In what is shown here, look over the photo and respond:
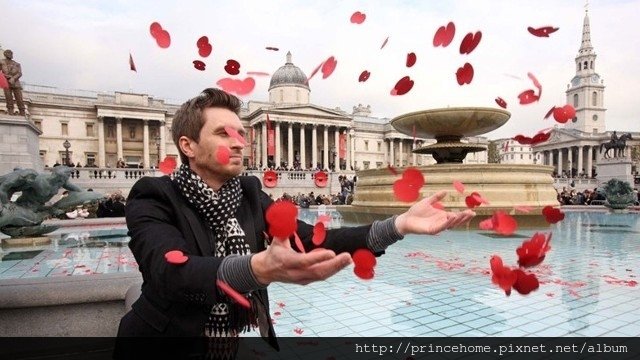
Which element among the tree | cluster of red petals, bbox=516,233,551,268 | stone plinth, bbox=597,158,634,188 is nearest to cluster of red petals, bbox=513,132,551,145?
cluster of red petals, bbox=516,233,551,268

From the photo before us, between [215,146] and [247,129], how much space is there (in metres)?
53.4

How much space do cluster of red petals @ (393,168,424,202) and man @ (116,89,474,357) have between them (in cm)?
14

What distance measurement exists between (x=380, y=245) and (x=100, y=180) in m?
29.8

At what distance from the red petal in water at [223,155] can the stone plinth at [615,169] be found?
35.2 meters

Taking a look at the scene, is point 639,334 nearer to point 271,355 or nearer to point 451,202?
point 271,355

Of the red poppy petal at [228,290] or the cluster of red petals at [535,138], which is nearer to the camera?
the red poppy petal at [228,290]

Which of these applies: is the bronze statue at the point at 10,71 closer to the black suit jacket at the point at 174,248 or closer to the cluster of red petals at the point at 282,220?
the black suit jacket at the point at 174,248

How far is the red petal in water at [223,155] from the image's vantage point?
1532mm

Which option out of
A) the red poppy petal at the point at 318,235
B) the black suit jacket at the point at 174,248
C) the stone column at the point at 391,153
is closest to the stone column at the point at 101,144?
the stone column at the point at 391,153

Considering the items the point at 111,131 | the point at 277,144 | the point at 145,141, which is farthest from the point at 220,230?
the point at 111,131

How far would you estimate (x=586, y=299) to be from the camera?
388 cm

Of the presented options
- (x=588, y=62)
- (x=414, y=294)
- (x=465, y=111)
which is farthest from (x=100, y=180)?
(x=588, y=62)

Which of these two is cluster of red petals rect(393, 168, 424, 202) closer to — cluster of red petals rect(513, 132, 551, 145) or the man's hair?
cluster of red petals rect(513, 132, 551, 145)

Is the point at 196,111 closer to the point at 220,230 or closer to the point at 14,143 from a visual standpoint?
the point at 220,230
